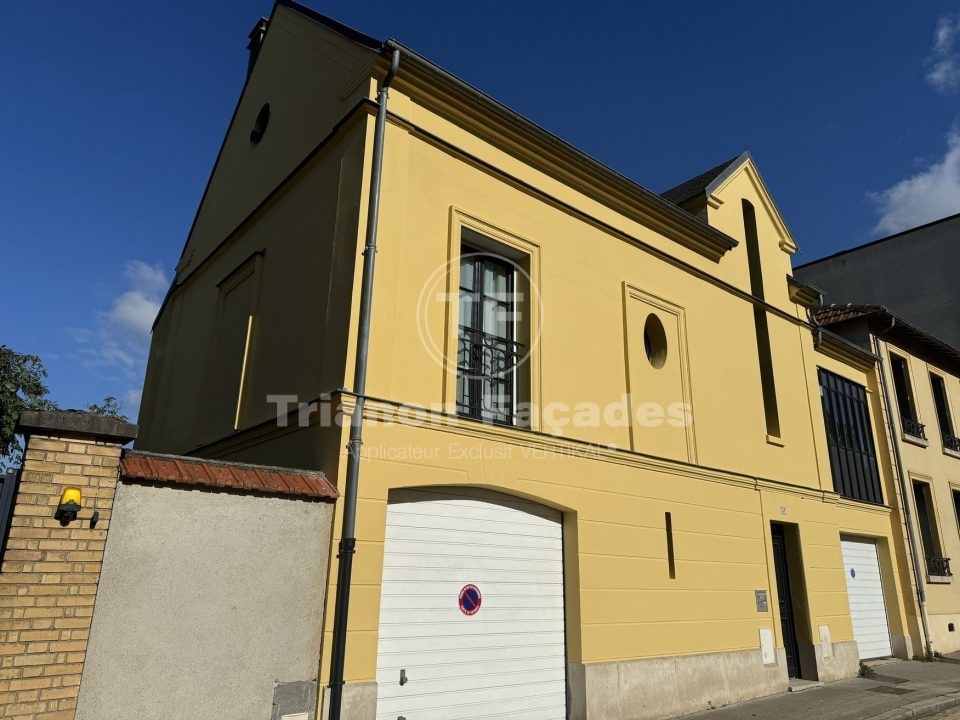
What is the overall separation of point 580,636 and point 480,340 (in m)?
3.69

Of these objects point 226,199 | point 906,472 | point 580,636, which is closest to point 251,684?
point 580,636

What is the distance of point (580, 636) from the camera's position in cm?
782

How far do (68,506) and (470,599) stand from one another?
4095 mm

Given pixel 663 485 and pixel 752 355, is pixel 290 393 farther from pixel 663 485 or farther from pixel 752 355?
pixel 752 355

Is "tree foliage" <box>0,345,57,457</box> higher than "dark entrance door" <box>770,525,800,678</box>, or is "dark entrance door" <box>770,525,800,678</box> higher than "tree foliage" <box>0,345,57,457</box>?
"tree foliage" <box>0,345,57,457</box>

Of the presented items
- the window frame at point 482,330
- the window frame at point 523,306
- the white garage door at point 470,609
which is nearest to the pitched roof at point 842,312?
the window frame at point 523,306

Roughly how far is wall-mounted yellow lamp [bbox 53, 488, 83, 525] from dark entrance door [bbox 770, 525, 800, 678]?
397 inches

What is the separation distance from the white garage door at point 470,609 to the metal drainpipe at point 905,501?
10.6m

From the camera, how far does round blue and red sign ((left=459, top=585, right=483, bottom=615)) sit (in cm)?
713

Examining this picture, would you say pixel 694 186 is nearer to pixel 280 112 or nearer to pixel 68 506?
pixel 280 112

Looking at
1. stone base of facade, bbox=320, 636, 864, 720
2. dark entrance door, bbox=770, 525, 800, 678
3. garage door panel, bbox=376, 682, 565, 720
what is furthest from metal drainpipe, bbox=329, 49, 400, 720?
dark entrance door, bbox=770, 525, 800, 678

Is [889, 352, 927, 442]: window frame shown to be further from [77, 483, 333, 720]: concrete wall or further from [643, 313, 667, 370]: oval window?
[77, 483, 333, 720]: concrete wall

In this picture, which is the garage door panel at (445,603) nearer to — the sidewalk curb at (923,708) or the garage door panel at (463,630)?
the garage door panel at (463,630)

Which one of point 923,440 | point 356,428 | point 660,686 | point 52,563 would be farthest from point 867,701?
point 52,563
